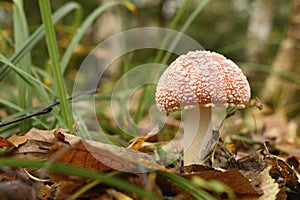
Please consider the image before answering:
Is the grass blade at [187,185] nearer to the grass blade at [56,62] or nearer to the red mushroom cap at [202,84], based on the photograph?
the red mushroom cap at [202,84]

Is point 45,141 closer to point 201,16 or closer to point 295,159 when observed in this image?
point 295,159

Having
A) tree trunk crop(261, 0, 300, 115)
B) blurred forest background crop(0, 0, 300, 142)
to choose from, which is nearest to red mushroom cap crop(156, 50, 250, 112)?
blurred forest background crop(0, 0, 300, 142)

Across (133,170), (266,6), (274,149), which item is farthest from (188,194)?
(266,6)

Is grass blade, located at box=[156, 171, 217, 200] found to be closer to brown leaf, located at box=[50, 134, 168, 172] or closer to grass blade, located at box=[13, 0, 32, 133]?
brown leaf, located at box=[50, 134, 168, 172]

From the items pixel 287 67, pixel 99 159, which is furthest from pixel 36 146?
pixel 287 67

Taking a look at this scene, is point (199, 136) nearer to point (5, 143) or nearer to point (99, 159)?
point (99, 159)

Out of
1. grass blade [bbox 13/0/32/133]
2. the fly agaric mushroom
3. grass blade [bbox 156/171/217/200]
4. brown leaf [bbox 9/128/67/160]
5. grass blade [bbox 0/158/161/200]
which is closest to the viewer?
grass blade [bbox 0/158/161/200]
